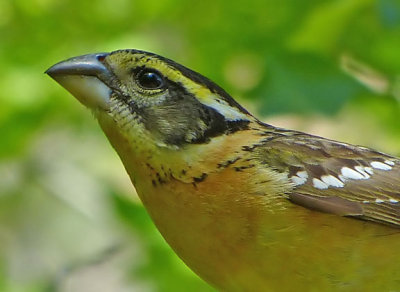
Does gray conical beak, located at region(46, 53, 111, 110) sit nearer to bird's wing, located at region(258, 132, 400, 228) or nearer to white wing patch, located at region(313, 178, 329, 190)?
bird's wing, located at region(258, 132, 400, 228)

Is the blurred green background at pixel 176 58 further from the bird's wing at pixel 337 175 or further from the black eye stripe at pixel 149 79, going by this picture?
the black eye stripe at pixel 149 79

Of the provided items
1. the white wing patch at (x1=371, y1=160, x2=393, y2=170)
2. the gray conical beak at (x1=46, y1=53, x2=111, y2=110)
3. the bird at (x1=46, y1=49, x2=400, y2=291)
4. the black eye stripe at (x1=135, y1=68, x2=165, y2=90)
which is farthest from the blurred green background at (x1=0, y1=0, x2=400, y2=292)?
the gray conical beak at (x1=46, y1=53, x2=111, y2=110)

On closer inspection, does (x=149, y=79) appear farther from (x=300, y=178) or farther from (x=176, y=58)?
(x=176, y=58)

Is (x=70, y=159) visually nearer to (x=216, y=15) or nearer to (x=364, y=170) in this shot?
(x=216, y=15)

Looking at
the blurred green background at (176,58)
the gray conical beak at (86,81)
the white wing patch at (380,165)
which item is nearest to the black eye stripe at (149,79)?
the gray conical beak at (86,81)

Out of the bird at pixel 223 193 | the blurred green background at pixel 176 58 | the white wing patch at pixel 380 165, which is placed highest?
the blurred green background at pixel 176 58

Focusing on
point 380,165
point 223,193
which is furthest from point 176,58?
point 223,193

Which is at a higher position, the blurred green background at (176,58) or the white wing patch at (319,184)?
the blurred green background at (176,58)
